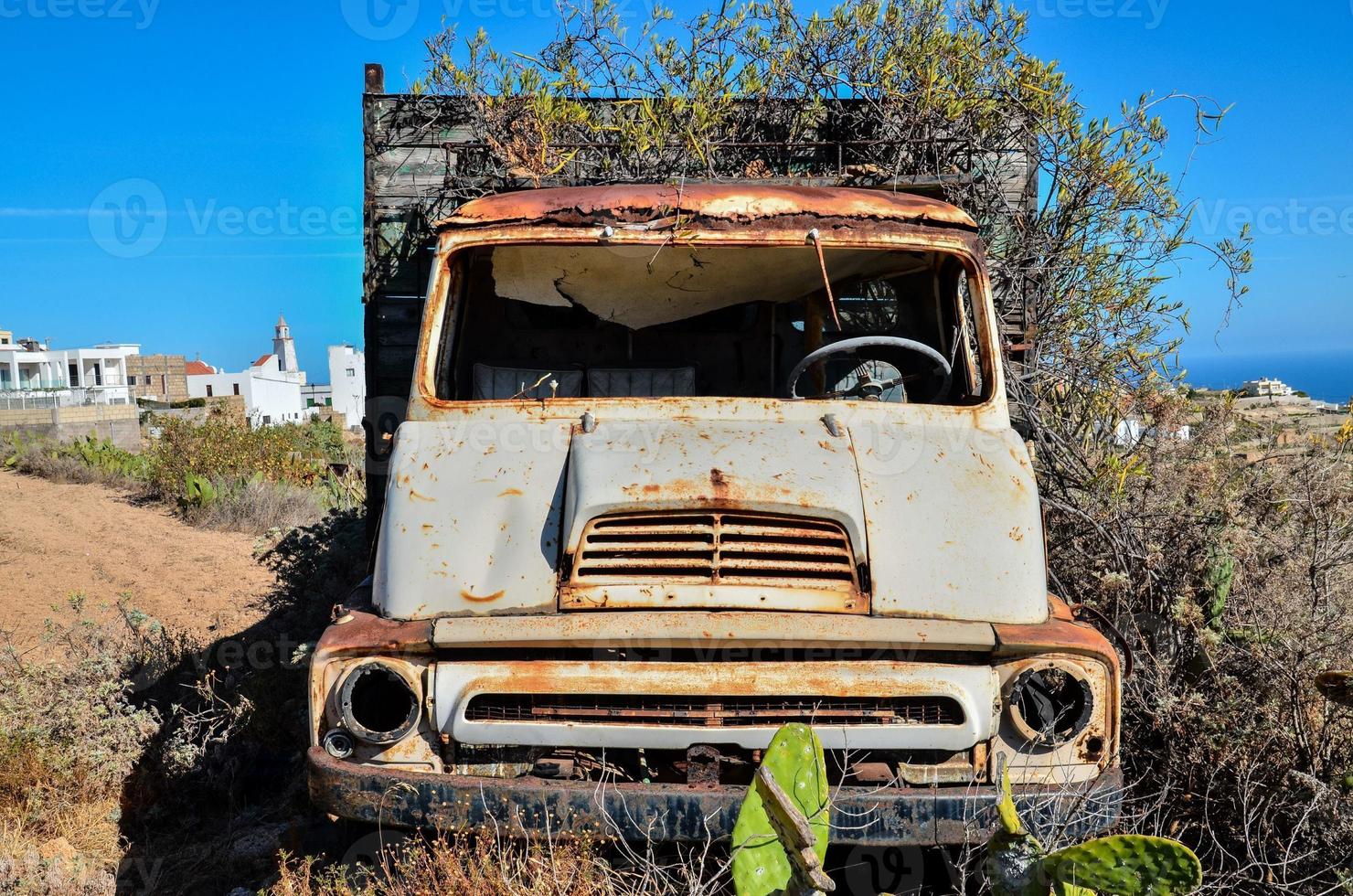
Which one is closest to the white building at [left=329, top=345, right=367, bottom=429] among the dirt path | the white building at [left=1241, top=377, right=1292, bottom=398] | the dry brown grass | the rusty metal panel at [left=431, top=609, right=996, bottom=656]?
the dirt path

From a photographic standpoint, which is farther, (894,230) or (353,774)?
(894,230)

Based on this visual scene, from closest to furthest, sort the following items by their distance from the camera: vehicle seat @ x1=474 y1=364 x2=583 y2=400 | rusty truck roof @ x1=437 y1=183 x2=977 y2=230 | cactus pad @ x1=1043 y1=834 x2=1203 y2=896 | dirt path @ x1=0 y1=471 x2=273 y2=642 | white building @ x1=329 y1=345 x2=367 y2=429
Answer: cactus pad @ x1=1043 y1=834 x2=1203 y2=896 → rusty truck roof @ x1=437 y1=183 x2=977 y2=230 → vehicle seat @ x1=474 y1=364 x2=583 y2=400 → dirt path @ x1=0 y1=471 x2=273 y2=642 → white building @ x1=329 y1=345 x2=367 y2=429

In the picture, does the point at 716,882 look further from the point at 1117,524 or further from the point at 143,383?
the point at 143,383

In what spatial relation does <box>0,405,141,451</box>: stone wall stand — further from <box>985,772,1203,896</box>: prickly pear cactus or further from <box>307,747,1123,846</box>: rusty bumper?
<box>985,772,1203,896</box>: prickly pear cactus

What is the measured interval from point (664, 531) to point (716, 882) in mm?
940

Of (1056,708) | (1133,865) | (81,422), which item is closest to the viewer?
(1133,865)

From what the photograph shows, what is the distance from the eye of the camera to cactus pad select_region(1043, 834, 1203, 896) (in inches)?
92.3

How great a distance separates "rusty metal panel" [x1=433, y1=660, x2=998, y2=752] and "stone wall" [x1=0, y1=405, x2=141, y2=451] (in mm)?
23288

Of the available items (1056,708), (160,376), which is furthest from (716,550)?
(160,376)

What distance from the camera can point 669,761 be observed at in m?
2.81

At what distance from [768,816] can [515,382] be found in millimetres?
2271

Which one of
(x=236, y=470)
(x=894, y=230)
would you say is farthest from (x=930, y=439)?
(x=236, y=470)

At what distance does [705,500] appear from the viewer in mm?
2994

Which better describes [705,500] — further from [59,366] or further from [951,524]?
[59,366]
